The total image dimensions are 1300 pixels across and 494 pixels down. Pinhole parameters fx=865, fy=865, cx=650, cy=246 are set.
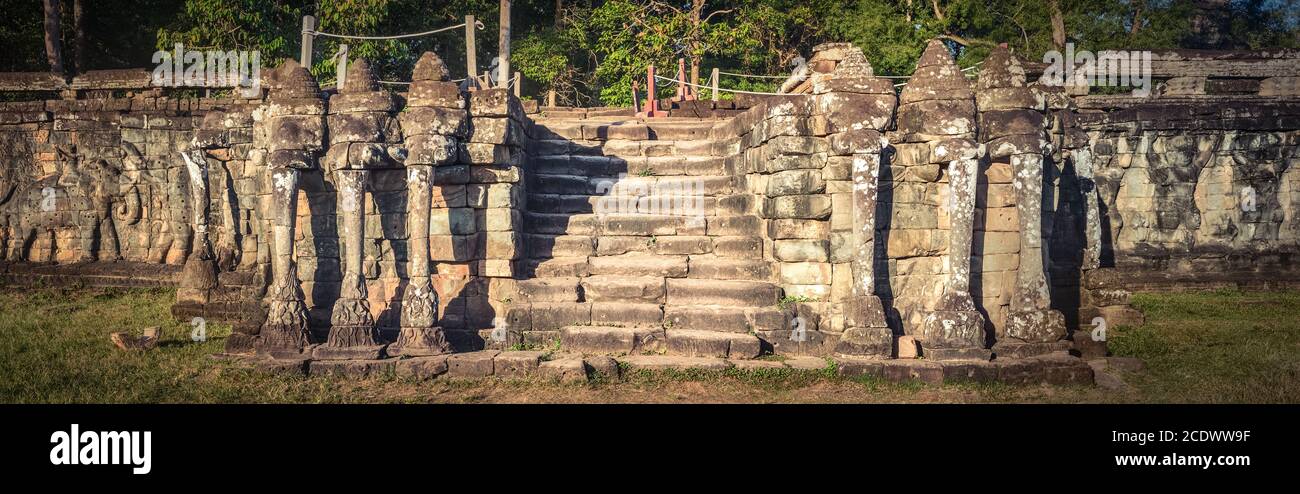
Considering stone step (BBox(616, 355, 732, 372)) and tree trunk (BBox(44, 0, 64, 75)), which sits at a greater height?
tree trunk (BBox(44, 0, 64, 75))

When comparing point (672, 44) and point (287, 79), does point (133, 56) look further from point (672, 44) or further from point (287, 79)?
point (287, 79)

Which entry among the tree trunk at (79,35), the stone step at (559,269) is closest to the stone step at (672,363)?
the stone step at (559,269)

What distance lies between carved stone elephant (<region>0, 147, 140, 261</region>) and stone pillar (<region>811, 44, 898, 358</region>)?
12.4 meters

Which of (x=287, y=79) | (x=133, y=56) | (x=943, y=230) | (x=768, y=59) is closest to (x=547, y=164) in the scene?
(x=287, y=79)

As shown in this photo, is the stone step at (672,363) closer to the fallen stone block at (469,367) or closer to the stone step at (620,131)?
the fallen stone block at (469,367)

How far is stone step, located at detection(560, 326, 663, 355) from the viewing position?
308 inches

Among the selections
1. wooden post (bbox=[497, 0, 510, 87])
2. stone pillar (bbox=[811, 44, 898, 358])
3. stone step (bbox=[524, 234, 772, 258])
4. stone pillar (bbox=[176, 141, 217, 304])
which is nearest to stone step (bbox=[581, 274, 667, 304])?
stone step (bbox=[524, 234, 772, 258])

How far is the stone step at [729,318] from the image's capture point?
794 cm

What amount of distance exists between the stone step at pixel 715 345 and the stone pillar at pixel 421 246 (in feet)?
6.72

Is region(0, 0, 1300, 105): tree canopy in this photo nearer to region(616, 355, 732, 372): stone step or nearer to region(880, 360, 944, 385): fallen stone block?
region(616, 355, 732, 372): stone step

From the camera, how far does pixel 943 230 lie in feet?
26.6

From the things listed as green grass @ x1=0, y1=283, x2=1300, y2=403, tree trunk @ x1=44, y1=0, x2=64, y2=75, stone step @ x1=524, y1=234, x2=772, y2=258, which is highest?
tree trunk @ x1=44, y1=0, x2=64, y2=75

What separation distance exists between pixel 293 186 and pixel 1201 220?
13471mm

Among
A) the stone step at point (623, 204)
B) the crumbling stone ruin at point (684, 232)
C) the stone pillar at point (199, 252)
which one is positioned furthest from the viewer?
the stone pillar at point (199, 252)
